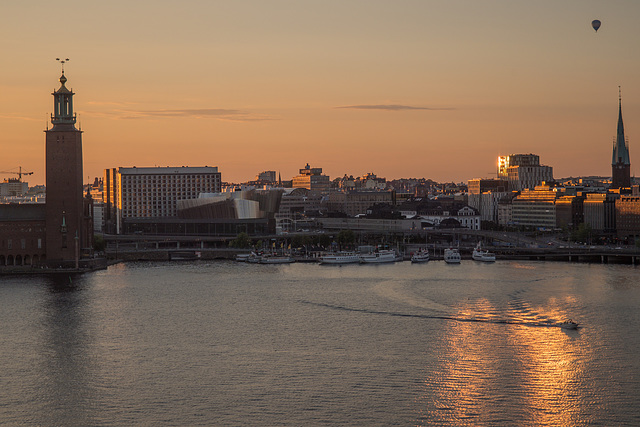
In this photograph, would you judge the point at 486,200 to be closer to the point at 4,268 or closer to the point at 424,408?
the point at 4,268

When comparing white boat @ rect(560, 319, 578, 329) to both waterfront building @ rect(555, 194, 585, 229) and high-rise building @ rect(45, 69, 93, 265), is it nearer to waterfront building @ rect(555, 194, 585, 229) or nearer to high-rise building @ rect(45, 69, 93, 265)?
high-rise building @ rect(45, 69, 93, 265)

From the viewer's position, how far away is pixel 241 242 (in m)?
66.9

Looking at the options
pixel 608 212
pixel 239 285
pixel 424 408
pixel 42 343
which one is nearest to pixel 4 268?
pixel 239 285

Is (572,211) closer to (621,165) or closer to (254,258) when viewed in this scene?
(621,165)

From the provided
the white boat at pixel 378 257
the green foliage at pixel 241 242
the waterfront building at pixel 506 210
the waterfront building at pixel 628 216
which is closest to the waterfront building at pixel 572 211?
the waterfront building at pixel 628 216

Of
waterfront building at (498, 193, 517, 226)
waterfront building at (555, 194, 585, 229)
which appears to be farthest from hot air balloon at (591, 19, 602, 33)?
waterfront building at (498, 193, 517, 226)

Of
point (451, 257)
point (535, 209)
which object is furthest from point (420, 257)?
point (535, 209)

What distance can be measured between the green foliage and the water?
23773 millimetres

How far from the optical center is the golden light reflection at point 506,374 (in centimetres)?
2042

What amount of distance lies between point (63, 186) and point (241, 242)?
1778 centimetres

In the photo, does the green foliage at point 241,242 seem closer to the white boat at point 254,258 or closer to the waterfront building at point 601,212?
the white boat at point 254,258

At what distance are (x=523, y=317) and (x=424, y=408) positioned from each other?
469 inches

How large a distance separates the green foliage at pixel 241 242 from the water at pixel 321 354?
78.0ft

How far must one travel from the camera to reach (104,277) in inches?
1849
